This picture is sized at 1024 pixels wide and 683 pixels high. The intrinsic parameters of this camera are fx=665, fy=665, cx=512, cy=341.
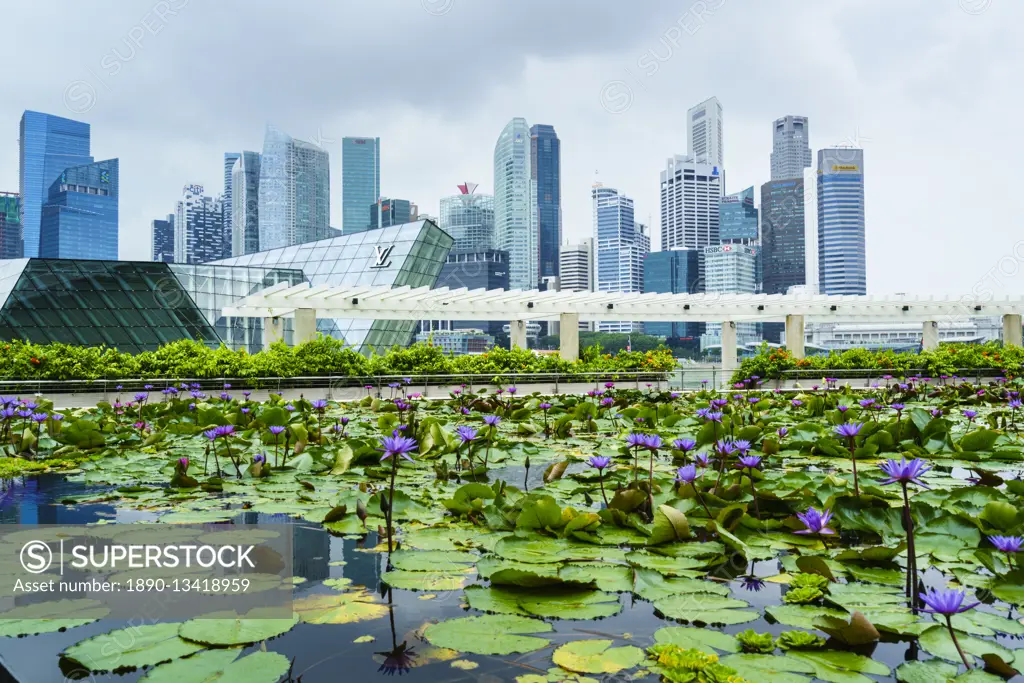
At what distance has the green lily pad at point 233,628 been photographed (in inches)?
78.8

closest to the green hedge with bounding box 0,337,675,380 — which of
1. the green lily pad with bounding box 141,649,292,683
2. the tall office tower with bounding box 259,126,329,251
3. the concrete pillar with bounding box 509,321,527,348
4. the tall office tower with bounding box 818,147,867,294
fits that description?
the concrete pillar with bounding box 509,321,527,348

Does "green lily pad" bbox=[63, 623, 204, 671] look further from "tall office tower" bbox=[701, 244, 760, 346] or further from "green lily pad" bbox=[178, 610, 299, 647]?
"tall office tower" bbox=[701, 244, 760, 346]

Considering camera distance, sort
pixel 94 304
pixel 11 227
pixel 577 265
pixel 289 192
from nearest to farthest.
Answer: pixel 94 304, pixel 11 227, pixel 289 192, pixel 577 265

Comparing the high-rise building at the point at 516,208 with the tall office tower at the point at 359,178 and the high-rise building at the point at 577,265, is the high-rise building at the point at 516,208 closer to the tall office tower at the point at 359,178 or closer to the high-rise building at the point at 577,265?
the high-rise building at the point at 577,265

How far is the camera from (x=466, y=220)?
463ft

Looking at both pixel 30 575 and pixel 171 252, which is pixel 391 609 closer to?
pixel 30 575

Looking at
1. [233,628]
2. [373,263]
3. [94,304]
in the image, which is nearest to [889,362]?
[233,628]

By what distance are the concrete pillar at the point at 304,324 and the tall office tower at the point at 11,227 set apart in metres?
106

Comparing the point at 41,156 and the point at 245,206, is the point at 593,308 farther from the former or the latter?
the point at 245,206

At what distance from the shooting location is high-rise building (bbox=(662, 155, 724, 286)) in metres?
155

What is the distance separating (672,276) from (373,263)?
121 metres

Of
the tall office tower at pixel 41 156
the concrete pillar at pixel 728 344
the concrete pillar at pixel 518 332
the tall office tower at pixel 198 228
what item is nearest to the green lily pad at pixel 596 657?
the concrete pillar at pixel 518 332

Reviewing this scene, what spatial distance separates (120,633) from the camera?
2035 millimetres

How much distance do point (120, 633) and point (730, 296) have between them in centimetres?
2636
